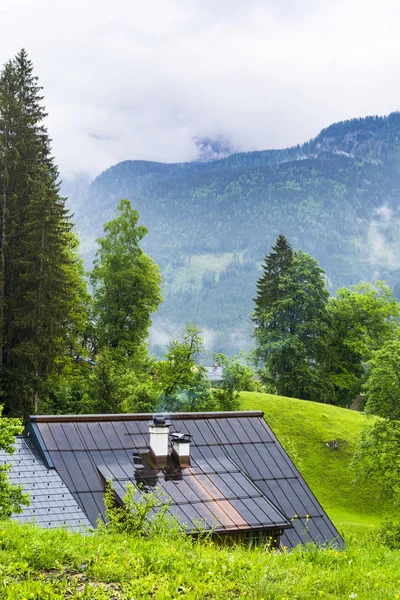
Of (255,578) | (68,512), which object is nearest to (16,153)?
(68,512)

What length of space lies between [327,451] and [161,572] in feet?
117

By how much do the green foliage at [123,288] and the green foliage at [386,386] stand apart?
62.5ft

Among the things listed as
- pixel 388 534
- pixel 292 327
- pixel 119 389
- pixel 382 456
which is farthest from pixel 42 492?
pixel 292 327

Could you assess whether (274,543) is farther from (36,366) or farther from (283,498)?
(36,366)

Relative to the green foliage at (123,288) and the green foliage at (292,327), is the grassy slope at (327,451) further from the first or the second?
the green foliage at (123,288)

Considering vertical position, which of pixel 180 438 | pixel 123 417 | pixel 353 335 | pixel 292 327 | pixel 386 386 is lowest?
pixel 180 438

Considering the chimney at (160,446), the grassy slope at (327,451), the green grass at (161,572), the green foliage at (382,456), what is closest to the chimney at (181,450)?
the chimney at (160,446)

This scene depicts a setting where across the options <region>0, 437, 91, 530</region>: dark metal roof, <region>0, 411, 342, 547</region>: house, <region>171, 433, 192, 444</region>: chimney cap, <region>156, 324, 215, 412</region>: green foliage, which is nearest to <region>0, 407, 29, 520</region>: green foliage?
<region>0, 437, 91, 530</region>: dark metal roof

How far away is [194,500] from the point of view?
15391 mm

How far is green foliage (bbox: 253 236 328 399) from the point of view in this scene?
52.1 metres

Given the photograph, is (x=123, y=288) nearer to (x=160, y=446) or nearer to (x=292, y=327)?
(x=292, y=327)

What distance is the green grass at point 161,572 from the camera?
6.78 metres

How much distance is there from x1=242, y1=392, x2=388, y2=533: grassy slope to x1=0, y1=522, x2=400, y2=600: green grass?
23.8 meters

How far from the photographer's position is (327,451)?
41469mm
